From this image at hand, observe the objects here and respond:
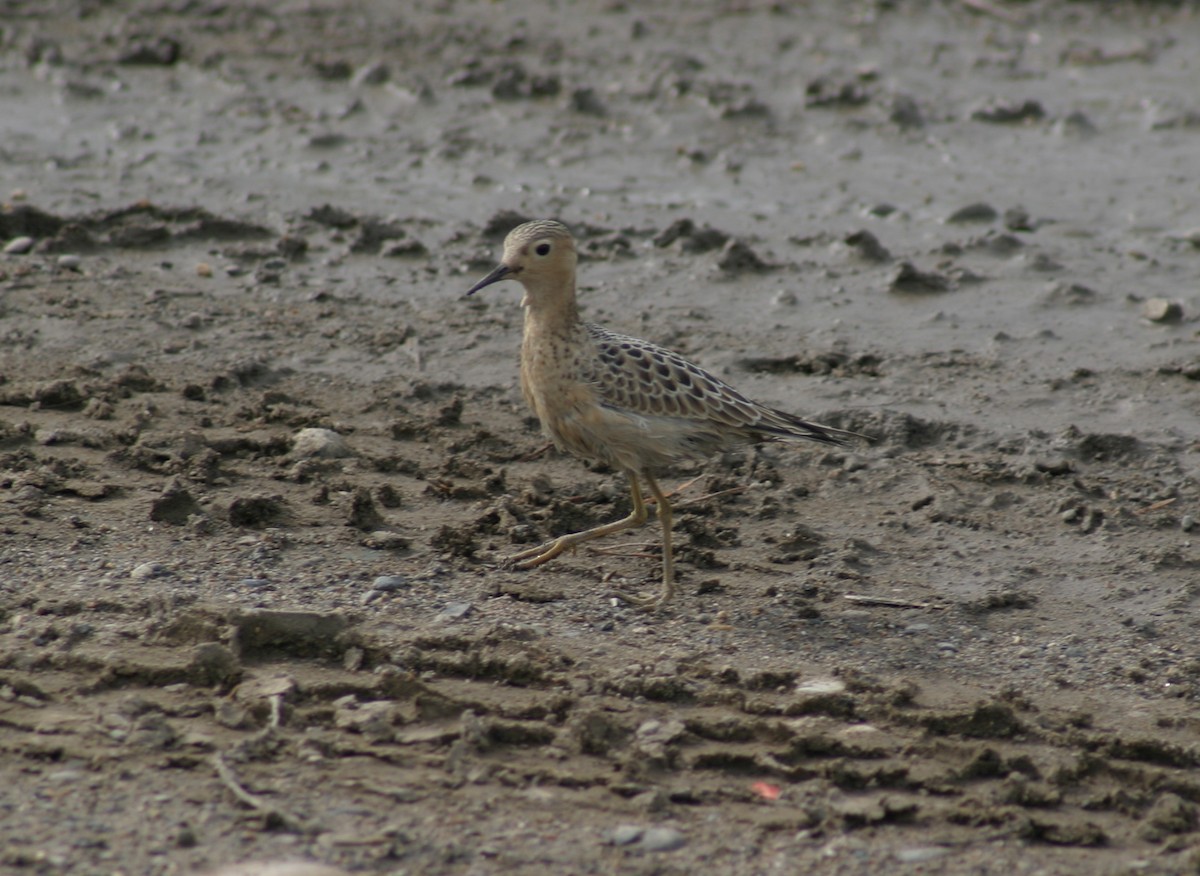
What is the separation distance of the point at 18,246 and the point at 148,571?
13.5 ft

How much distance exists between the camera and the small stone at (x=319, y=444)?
6.76 m

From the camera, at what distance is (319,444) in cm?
678

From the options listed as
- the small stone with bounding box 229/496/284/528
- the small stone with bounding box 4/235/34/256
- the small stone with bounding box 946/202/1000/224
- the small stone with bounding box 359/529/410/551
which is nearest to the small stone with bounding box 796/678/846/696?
the small stone with bounding box 359/529/410/551

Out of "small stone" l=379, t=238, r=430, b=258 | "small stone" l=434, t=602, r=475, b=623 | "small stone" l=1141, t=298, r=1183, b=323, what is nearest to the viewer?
"small stone" l=434, t=602, r=475, b=623

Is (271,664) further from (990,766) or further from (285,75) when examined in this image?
(285,75)

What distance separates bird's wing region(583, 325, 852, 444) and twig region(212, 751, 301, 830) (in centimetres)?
214

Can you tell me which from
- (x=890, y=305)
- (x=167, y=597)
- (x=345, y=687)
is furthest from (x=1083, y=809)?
(x=890, y=305)

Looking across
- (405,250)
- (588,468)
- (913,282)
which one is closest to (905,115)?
(913,282)

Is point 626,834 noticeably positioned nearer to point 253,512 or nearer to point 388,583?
point 388,583

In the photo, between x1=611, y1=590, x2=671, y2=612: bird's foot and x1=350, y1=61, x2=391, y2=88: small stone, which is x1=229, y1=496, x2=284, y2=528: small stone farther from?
x1=350, y1=61, x2=391, y2=88: small stone

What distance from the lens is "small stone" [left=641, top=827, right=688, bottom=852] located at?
13.7 ft

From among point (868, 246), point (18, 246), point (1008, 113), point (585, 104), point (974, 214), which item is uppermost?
point (1008, 113)

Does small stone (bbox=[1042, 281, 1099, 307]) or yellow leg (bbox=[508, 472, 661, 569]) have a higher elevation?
small stone (bbox=[1042, 281, 1099, 307])

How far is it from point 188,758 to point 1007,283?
19.2 ft
